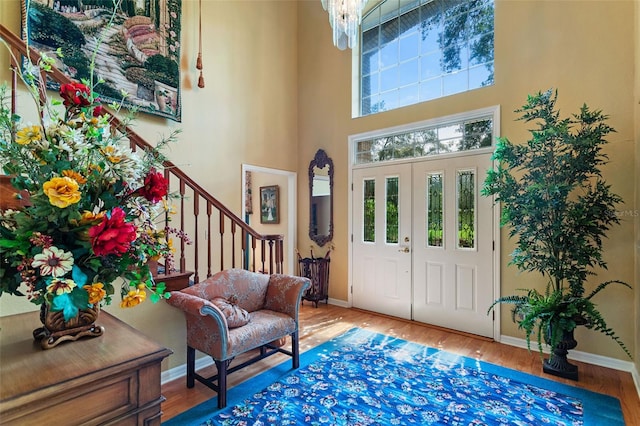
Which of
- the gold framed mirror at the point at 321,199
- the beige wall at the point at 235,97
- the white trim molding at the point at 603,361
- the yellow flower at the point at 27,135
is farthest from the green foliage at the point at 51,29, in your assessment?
the white trim molding at the point at 603,361

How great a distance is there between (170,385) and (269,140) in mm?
3518

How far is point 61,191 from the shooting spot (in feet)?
2.89

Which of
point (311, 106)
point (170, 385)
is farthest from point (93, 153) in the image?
point (311, 106)

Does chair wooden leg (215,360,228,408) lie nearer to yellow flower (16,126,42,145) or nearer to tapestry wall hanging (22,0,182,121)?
yellow flower (16,126,42,145)

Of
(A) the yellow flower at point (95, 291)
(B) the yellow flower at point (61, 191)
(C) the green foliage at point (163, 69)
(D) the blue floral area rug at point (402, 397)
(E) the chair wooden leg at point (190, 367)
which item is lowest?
(D) the blue floral area rug at point (402, 397)

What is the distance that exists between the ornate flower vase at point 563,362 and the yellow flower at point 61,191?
3.56m

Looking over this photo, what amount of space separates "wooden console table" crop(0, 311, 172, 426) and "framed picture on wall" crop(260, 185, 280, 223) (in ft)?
15.5

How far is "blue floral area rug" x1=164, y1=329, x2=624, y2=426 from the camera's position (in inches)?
85.1

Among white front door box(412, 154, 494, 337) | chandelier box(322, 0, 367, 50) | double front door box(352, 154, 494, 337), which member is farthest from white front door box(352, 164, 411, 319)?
chandelier box(322, 0, 367, 50)

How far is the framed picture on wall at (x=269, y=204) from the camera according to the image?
591cm

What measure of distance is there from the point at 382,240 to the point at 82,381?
3.85 m

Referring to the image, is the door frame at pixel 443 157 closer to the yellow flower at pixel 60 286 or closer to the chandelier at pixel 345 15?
the chandelier at pixel 345 15

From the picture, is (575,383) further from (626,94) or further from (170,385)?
(170,385)

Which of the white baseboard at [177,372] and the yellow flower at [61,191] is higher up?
the yellow flower at [61,191]
